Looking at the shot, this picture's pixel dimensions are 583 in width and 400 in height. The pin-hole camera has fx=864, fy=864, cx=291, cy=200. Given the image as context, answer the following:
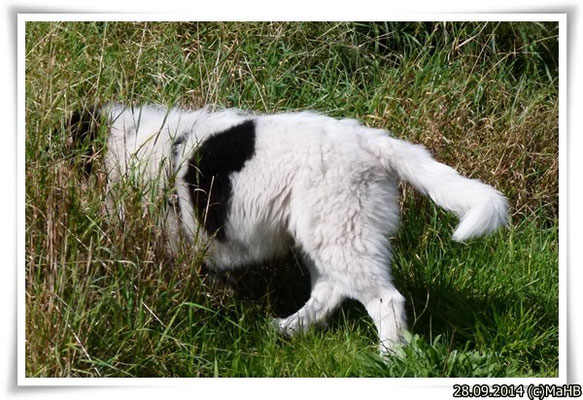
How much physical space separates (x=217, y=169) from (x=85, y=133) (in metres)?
0.77

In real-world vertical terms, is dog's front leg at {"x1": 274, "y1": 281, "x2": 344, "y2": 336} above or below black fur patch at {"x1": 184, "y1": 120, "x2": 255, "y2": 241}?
below

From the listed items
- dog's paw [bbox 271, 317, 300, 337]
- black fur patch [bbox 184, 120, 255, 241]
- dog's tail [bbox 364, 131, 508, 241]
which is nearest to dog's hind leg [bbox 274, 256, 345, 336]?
dog's paw [bbox 271, 317, 300, 337]

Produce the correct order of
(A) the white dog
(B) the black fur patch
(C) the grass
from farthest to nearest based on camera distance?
(B) the black fur patch < (A) the white dog < (C) the grass

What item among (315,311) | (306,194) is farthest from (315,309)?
(306,194)

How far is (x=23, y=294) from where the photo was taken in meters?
3.87

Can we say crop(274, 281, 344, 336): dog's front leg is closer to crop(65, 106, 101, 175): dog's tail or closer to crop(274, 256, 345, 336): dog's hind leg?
crop(274, 256, 345, 336): dog's hind leg

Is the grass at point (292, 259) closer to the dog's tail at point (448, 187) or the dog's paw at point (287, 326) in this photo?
the dog's paw at point (287, 326)

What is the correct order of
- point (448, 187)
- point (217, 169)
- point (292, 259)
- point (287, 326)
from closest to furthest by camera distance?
point (448, 187) → point (217, 169) → point (287, 326) → point (292, 259)

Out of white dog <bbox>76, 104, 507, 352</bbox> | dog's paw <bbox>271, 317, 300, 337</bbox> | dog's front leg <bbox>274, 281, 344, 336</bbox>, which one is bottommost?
dog's paw <bbox>271, 317, 300, 337</bbox>

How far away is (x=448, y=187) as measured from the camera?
13.7 feet

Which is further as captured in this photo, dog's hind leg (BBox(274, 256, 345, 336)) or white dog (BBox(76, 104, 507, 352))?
dog's hind leg (BBox(274, 256, 345, 336))

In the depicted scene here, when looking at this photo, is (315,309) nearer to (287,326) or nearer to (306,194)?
(287,326)

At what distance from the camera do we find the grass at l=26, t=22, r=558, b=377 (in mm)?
3992
